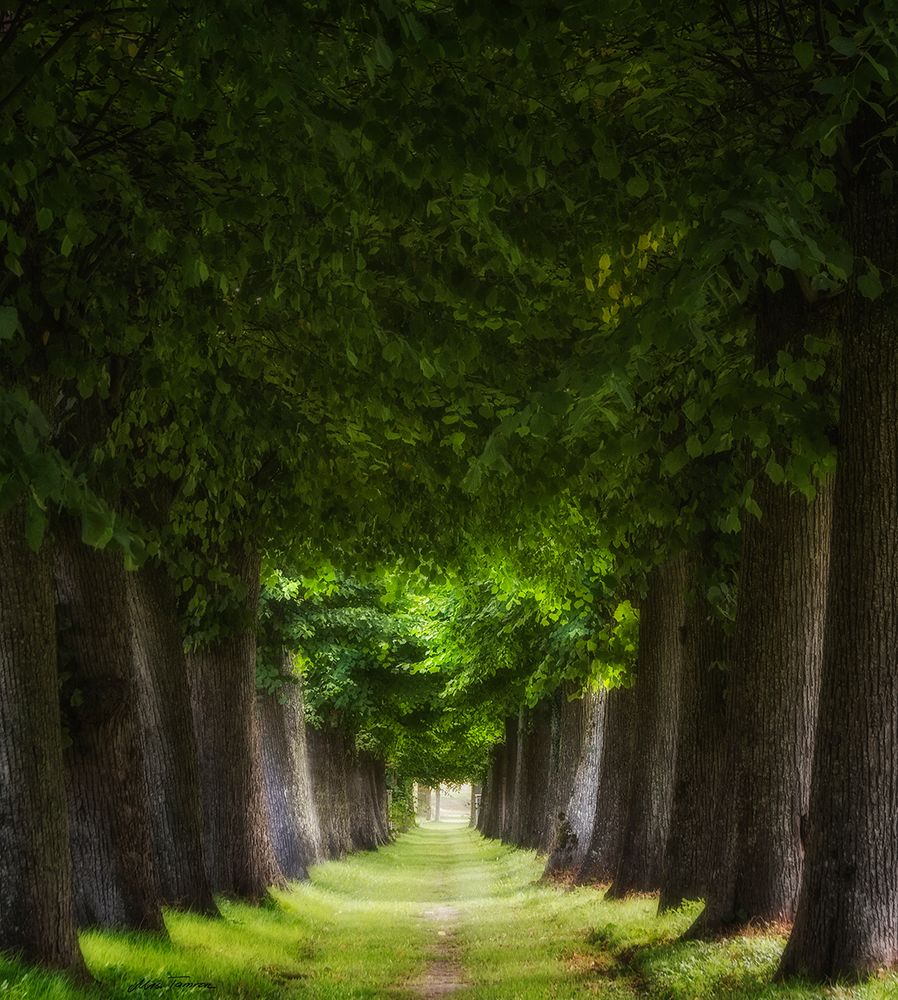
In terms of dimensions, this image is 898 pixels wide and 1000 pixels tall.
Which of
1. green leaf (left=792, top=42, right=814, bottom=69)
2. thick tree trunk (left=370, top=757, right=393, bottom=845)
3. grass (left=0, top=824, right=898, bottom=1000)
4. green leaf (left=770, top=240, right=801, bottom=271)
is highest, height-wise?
green leaf (left=792, top=42, right=814, bottom=69)

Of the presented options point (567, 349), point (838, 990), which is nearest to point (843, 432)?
point (838, 990)

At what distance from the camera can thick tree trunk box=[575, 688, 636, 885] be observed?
18531mm

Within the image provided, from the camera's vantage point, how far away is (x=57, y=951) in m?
8.04

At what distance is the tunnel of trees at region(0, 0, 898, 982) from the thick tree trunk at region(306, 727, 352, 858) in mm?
20062

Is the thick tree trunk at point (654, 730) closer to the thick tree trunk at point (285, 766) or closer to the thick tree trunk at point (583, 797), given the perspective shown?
the thick tree trunk at point (583, 797)

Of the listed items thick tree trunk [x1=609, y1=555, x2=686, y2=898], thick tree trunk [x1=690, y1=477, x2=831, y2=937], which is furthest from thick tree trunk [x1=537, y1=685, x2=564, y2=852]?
thick tree trunk [x1=690, y1=477, x2=831, y2=937]

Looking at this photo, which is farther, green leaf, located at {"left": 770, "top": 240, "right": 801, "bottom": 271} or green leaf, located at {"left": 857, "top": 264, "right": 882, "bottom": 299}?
green leaf, located at {"left": 857, "top": 264, "right": 882, "bottom": 299}

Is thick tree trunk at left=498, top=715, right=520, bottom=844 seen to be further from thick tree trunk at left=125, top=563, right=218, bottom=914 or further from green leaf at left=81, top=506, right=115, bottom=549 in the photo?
green leaf at left=81, top=506, right=115, bottom=549

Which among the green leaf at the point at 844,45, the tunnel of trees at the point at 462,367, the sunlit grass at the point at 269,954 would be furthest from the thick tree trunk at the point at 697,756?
the green leaf at the point at 844,45

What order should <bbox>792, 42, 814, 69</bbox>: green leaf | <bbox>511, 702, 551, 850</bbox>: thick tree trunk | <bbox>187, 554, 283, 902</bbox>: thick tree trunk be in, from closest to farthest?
<bbox>792, 42, 814, 69</bbox>: green leaf < <bbox>187, 554, 283, 902</bbox>: thick tree trunk < <bbox>511, 702, 551, 850</bbox>: thick tree trunk

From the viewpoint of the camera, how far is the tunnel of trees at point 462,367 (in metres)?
6.16

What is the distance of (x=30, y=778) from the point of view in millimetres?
8086

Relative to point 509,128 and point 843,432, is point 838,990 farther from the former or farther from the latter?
point 509,128

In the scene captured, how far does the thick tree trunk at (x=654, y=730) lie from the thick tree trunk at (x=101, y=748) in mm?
7258
